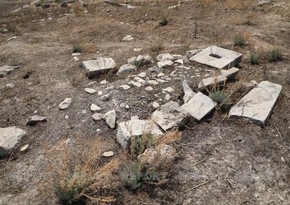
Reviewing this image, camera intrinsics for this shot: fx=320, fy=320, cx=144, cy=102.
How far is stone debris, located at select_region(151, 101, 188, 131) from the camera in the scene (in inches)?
167

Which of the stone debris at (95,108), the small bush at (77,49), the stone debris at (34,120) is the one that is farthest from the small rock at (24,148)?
the small bush at (77,49)

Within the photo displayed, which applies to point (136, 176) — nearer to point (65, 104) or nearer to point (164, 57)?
point (65, 104)


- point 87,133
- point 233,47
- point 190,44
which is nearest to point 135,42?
point 190,44

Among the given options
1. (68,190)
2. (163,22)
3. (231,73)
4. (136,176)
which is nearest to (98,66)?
(231,73)

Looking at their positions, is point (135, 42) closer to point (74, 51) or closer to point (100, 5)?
point (74, 51)

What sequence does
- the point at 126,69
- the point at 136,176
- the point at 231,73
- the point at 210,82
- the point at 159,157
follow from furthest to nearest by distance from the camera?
the point at 126,69 → the point at 231,73 → the point at 210,82 → the point at 159,157 → the point at 136,176

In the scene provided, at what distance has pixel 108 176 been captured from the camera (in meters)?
3.39

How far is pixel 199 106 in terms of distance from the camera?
14.9 feet

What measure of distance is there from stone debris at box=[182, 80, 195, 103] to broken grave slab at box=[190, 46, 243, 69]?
941 millimetres

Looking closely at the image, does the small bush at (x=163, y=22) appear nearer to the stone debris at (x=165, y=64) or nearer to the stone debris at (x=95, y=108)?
the stone debris at (x=165, y=64)

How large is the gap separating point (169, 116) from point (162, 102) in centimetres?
53

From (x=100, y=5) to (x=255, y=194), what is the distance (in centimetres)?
1067

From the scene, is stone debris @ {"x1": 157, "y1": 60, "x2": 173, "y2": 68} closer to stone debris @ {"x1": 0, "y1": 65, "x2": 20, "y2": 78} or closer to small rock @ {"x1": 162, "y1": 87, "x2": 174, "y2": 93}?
small rock @ {"x1": 162, "y1": 87, "x2": 174, "y2": 93}

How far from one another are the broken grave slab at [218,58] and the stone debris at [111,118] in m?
2.23
